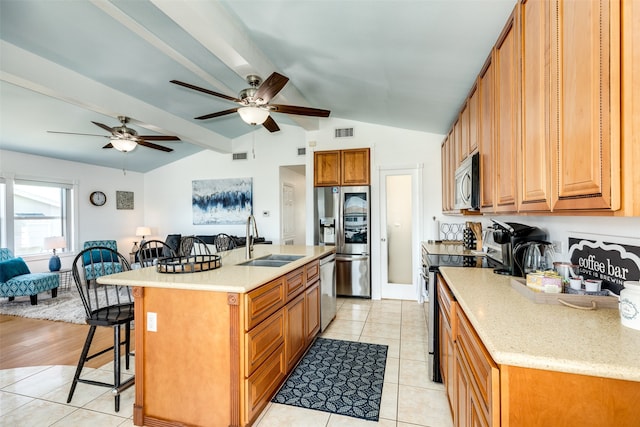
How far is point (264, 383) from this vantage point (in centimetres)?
201

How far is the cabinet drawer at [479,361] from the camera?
3.12 feet

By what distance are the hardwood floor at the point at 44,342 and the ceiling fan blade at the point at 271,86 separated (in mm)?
2892

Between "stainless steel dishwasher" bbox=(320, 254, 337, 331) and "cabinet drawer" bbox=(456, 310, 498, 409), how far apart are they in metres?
1.92

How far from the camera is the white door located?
470 cm

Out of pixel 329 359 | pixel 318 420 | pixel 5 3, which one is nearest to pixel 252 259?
pixel 329 359

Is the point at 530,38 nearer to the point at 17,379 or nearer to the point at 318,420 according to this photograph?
the point at 318,420

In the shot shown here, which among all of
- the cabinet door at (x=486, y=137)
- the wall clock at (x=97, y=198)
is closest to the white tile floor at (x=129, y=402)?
the cabinet door at (x=486, y=137)

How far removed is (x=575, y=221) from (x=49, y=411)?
11.8 feet

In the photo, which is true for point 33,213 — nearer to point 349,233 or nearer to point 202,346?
point 349,233

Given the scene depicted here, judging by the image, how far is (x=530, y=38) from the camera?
53.0 inches

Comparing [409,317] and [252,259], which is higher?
[252,259]

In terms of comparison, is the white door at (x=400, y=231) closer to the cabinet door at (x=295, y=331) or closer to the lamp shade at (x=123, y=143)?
the cabinet door at (x=295, y=331)

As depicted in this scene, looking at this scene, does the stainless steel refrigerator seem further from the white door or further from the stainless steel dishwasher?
the stainless steel dishwasher

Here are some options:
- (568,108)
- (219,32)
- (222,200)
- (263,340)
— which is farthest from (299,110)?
(222,200)
